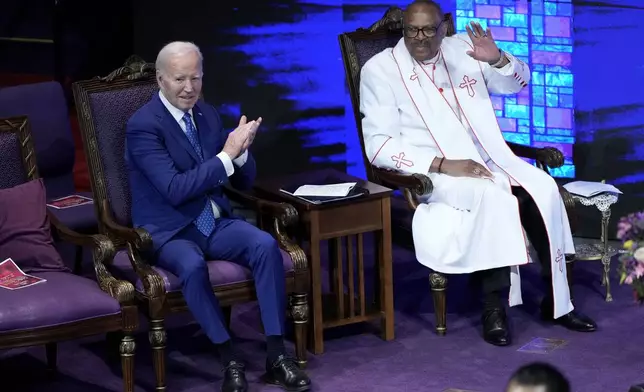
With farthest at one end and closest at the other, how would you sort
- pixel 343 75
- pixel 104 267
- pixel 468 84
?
pixel 343 75
pixel 468 84
pixel 104 267

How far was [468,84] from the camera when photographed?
6238mm

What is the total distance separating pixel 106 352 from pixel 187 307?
755 mm

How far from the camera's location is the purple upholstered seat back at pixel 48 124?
243 inches

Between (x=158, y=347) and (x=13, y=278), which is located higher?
(x=13, y=278)

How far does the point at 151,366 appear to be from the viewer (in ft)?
18.3

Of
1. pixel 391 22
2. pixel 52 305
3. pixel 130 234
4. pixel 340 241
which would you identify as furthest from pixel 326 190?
pixel 52 305

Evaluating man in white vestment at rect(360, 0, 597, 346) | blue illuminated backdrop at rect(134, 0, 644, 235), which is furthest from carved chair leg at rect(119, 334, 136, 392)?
blue illuminated backdrop at rect(134, 0, 644, 235)

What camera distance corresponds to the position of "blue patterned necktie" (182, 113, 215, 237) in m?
5.40

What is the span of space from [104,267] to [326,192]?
3.34ft

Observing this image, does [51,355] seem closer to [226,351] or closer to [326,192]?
[226,351]

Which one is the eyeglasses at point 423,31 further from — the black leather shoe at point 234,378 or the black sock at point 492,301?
the black leather shoe at point 234,378

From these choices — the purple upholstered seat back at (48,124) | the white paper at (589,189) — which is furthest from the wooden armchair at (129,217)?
the white paper at (589,189)

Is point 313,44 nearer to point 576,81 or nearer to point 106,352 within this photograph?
point 576,81

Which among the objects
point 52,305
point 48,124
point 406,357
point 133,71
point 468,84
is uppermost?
point 133,71
